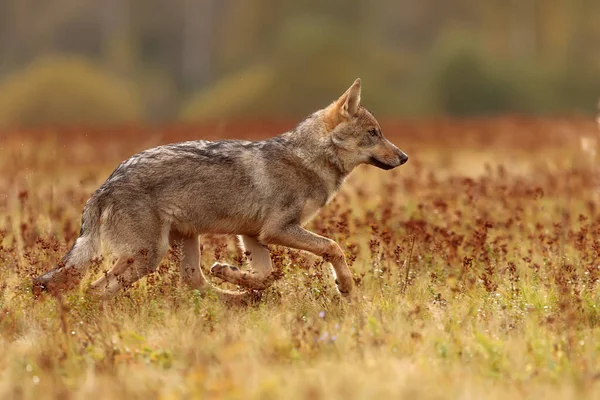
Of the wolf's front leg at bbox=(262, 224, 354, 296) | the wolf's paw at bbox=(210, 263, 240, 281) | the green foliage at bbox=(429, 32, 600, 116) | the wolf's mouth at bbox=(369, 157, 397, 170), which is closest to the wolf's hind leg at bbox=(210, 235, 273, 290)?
the wolf's paw at bbox=(210, 263, 240, 281)

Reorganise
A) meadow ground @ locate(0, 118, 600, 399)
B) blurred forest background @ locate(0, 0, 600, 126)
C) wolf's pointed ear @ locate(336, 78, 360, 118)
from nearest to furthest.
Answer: meadow ground @ locate(0, 118, 600, 399) < wolf's pointed ear @ locate(336, 78, 360, 118) < blurred forest background @ locate(0, 0, 600, 126)

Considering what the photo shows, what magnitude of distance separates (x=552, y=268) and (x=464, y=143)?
12.9 metres

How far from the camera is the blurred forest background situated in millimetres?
44469

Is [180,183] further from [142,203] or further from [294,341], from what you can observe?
[294,341]

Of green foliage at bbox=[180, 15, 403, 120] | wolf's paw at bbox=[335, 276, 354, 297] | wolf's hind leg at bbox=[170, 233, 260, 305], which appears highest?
wolf's paw at bbox=[335, 276, 354, 297]

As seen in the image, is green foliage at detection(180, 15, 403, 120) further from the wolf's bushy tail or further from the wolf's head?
the wolf's bushy tail

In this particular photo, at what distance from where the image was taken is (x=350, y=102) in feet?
25.7

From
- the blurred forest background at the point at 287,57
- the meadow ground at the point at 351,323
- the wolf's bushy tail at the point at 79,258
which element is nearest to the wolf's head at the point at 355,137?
the meadow ground at the point at 351,323

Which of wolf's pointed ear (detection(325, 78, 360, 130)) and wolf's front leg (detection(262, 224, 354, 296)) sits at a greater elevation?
wolf's pointed ear (detection(325, 78, 360, 130))

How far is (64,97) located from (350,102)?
129 feet

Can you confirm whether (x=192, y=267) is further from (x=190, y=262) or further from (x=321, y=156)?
(x=321, y=156)

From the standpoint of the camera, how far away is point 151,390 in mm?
5082

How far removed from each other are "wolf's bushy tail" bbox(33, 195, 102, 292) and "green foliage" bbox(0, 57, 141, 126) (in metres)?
35.7

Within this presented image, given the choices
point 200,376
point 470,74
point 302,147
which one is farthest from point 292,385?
point 470,74
